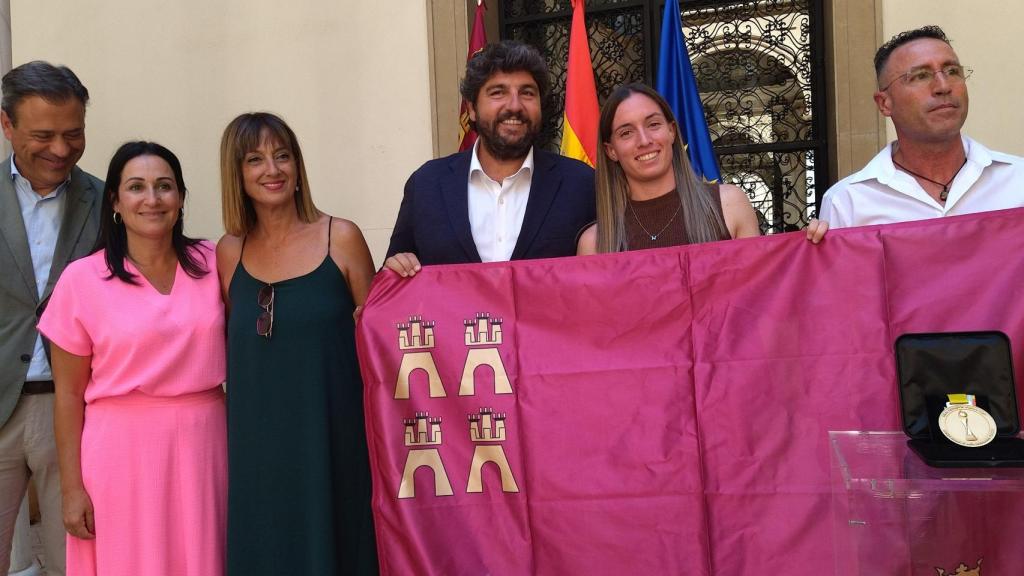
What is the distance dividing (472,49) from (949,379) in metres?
4.06

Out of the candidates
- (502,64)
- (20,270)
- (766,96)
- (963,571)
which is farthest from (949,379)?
(766,96)

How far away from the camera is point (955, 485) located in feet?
6.06

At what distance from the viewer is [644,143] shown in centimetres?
286

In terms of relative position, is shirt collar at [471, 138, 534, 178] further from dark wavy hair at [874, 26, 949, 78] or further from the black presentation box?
the black presentation box

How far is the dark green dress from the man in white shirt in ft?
6.32

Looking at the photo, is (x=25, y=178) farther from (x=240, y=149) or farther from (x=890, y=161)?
(x=890, y=161)

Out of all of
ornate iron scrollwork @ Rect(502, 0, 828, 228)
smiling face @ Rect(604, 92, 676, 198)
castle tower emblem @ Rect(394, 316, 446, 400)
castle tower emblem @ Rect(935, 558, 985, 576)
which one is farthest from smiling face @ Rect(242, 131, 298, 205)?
ornate iron scrollwork @ Rect(502, 0, 828, 228)

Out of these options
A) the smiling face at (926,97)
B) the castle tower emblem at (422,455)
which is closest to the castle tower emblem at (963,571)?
the castle tower emblem at (422,455)

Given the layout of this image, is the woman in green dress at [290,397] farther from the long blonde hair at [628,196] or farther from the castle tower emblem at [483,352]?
the long blonde hair at [628,196]

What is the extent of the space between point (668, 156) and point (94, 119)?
5.02m

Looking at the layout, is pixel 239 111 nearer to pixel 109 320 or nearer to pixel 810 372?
pixel 109 320

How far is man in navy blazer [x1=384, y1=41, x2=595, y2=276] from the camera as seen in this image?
3.11 meters

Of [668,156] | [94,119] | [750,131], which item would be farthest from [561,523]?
Result: [94,119]

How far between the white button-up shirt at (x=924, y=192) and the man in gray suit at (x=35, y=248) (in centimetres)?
289
